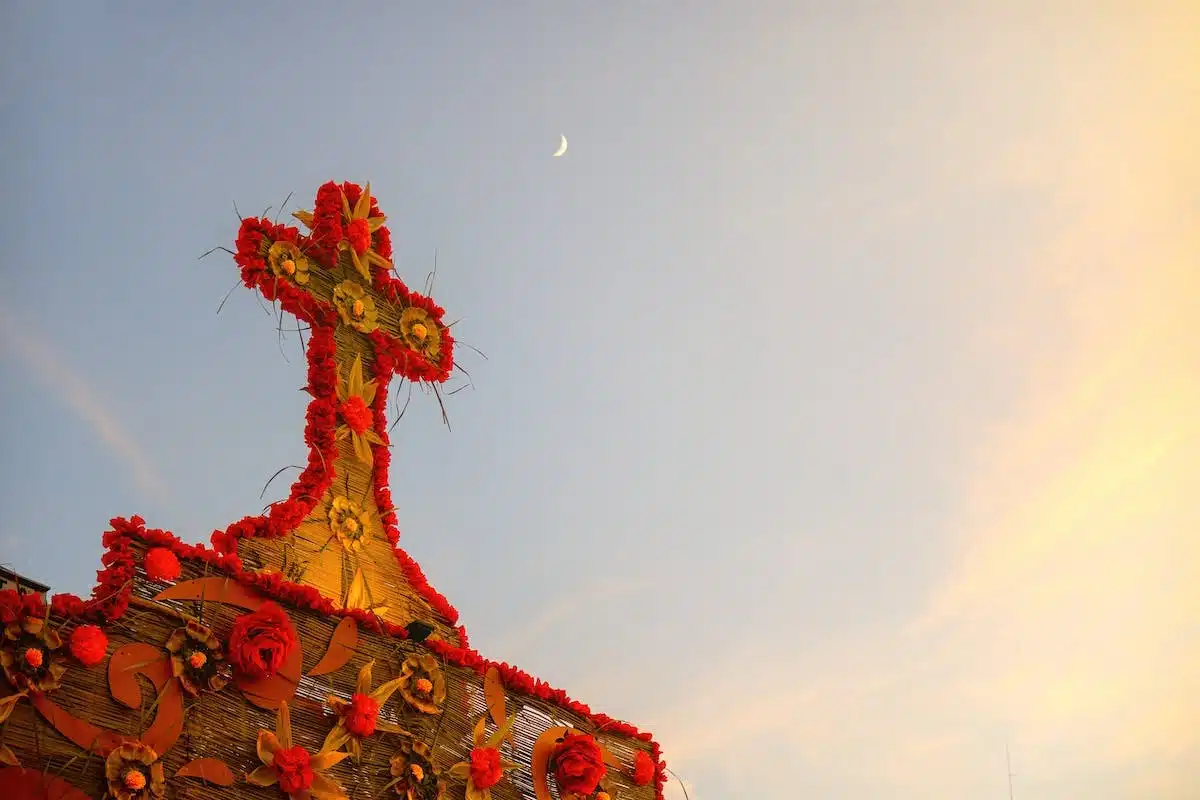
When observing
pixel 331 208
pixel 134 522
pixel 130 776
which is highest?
Answer: pixel 331 208

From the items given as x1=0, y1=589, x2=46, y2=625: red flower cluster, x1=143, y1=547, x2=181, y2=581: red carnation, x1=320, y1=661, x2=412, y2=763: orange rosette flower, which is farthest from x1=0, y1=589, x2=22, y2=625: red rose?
x1=320, y1=661, x2=412, y2=763: orange rosette flower

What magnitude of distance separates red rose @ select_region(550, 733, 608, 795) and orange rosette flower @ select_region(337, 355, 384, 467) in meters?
1.69

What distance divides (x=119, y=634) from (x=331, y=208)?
250cm

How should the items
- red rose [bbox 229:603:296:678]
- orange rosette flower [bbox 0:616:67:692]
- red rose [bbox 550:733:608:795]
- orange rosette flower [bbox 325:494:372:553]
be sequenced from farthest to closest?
1. red rose [bbox 550:733:608:795]
2. orange rosette flower [bbox 325:494:372:553]
3. red rose [bbox 229:603:296:678]
4. orange rosette flower [bbox 0:616:67:692]

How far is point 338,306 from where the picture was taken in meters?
5.32

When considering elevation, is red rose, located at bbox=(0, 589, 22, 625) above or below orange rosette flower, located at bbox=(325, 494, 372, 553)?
below

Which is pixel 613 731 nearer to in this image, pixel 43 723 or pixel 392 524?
pixel 392 524

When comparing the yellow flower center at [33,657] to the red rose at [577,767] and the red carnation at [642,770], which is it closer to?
the red rose at [577,767]

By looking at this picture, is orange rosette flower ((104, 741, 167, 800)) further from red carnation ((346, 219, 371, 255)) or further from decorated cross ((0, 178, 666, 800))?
red carnation ((346, 219, 371, 255))

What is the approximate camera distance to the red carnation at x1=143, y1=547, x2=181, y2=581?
13.0 feet

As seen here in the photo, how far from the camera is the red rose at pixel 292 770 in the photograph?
13.2 feet

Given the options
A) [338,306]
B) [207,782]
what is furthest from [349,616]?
[338,306]

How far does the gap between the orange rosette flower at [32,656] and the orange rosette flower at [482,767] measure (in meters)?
1.73

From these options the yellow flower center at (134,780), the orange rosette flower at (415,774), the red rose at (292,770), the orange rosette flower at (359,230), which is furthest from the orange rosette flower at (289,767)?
the orange rosette flower at (359,230)
